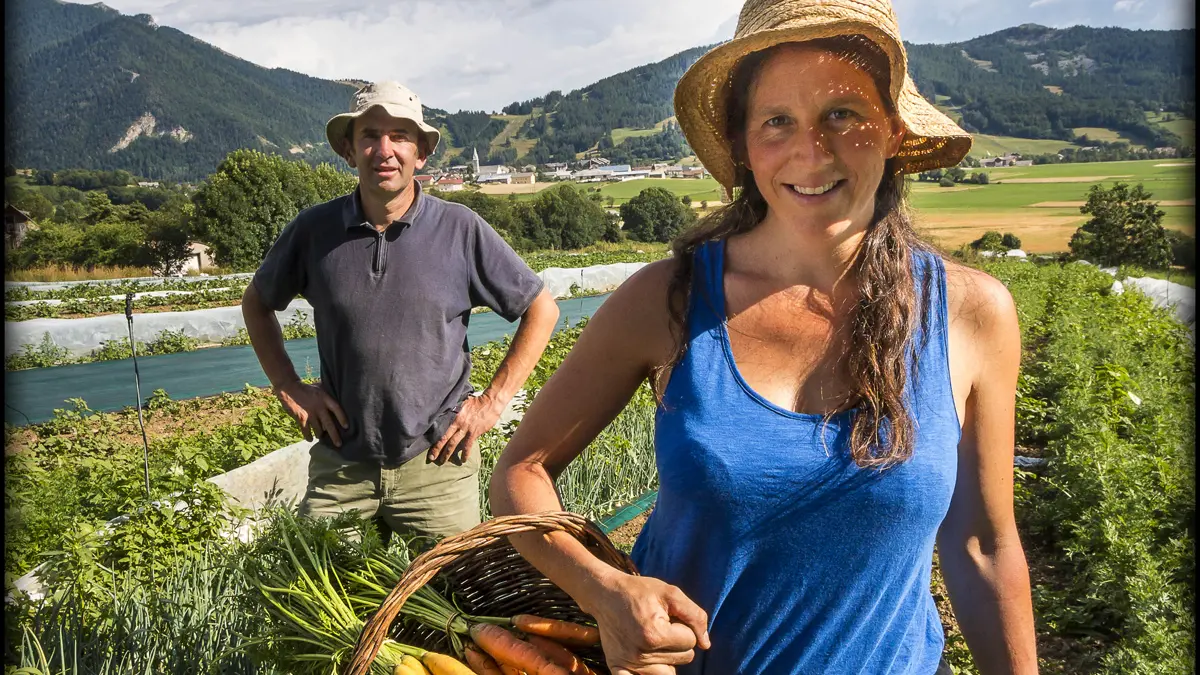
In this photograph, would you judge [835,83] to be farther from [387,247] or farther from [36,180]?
[36,180]

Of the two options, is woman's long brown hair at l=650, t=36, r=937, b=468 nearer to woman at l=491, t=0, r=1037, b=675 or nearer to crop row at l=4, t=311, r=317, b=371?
woman at l=491, t=0, r=1037, b=675

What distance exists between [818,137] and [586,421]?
0.45 meters

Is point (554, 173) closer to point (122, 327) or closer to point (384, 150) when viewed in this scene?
point (122, 327)

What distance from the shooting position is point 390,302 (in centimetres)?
231

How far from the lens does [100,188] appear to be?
71.7m

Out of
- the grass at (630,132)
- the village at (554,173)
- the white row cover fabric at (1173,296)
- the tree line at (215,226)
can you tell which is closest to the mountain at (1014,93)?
the grass at (630,132)

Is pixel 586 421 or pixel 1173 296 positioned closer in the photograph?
pixel 586 421

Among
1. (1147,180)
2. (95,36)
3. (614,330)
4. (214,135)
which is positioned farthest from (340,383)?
(95,36)

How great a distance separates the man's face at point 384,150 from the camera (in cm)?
237

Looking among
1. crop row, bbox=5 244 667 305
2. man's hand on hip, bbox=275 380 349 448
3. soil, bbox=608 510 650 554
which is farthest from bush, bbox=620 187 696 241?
man's hand on hip, bbox=275 380 349 448

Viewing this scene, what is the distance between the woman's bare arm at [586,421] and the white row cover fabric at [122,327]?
12.3 metres

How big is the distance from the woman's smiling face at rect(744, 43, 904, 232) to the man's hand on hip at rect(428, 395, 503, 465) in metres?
1.54

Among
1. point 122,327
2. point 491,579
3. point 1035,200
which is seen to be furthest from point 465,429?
point 1035,200

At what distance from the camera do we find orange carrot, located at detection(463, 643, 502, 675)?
1.29 meters
